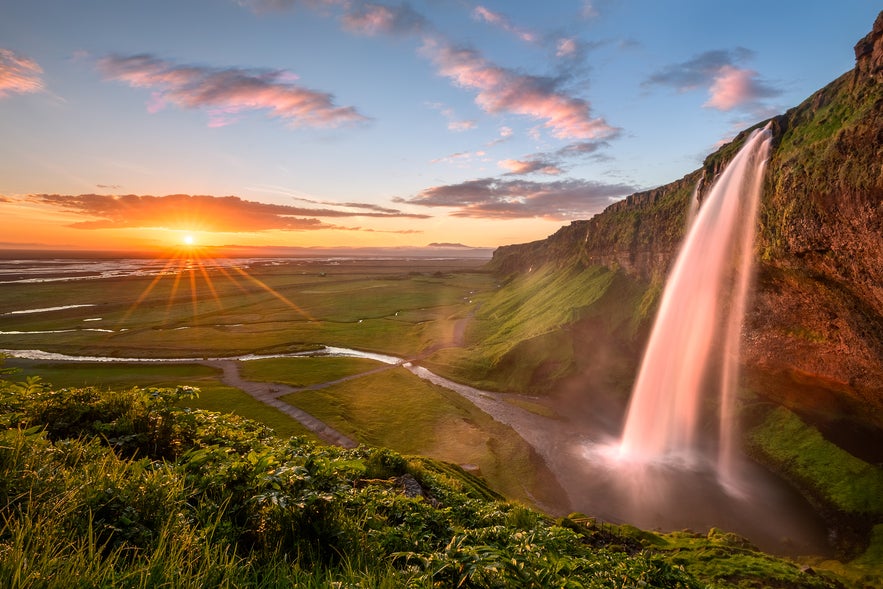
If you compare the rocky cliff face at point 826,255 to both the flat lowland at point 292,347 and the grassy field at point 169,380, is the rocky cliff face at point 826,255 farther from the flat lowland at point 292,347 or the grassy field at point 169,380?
the grassy field at point 169,380

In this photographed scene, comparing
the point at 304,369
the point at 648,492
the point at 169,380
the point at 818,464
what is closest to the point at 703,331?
the point at 818,464

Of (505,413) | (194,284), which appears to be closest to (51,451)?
(505,413)

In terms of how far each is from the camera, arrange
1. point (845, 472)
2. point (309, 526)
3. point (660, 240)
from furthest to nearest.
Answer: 1. point (660, 240)
2. point (845, 472)
3. point (309, 526)

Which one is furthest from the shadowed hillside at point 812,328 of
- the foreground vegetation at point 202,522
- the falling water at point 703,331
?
the foreground vegetation at point 202,522

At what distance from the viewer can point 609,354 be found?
2101 inches

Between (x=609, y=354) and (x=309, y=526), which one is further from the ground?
(x=309, y=526)

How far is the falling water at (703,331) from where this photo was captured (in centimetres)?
3494

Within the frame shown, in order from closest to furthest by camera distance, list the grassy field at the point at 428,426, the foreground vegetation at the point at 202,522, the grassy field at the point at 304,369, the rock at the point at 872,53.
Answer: the foreground vegetation at the point at 202,522
the rock at the point at 872,53
the grassy field at the point at 428,426
the grassy field at the point at 304,369

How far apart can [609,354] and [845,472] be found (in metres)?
27.1

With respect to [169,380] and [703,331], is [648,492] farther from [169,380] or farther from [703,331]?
[169,380]

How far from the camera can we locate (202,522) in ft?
17.2

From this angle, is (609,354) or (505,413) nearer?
(505,413)

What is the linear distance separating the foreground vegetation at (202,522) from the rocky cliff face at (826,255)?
2858 centimetres

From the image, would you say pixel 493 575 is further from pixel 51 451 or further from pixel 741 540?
pixel 741 540
